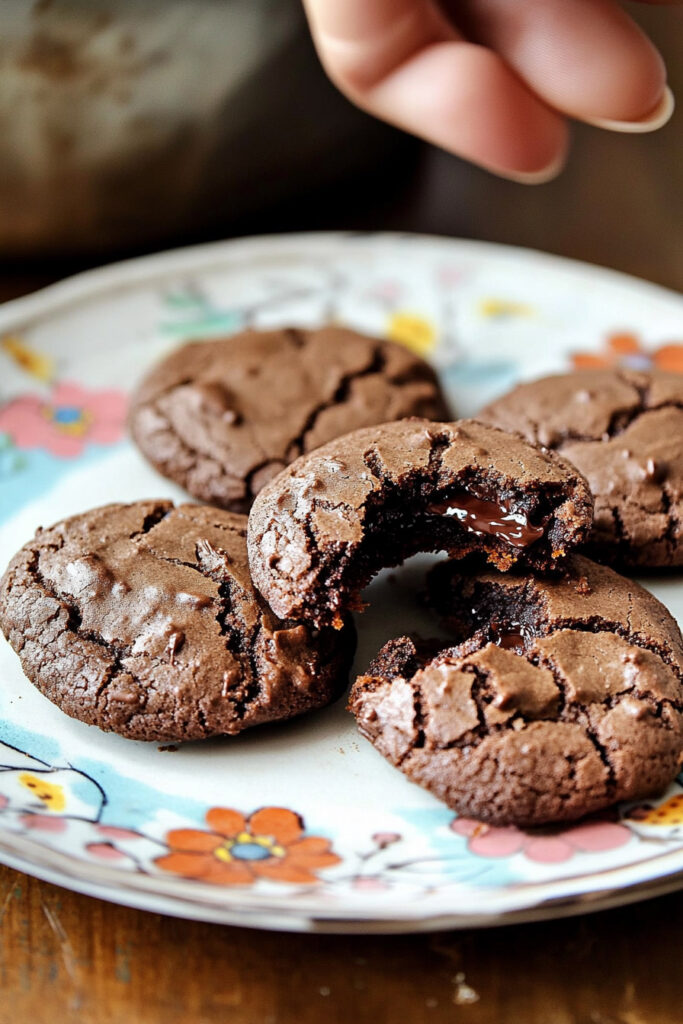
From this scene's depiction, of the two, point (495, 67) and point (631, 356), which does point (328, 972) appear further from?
point (631, 356)

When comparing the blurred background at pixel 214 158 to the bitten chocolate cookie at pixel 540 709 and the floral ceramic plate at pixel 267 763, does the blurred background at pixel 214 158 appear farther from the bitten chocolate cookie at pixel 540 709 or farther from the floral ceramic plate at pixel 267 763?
the bitten chocolate cookie at pixel 540 709

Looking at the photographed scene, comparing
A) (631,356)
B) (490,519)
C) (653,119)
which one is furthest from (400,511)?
(631,356)

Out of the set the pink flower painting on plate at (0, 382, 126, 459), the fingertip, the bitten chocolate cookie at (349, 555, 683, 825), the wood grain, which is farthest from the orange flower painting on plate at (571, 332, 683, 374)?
the wood grain

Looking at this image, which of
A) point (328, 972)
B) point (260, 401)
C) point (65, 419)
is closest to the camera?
point (328, 972)

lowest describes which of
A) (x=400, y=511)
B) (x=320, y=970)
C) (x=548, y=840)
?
(x=320, y=970)

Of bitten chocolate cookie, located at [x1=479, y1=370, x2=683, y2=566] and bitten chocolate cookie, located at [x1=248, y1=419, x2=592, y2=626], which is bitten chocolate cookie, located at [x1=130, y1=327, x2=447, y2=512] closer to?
bitten chocolate cookie, located at [x1=479, y1=370, x2=683, y2=566]

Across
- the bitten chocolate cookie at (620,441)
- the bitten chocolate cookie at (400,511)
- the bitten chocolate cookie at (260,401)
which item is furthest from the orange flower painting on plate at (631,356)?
the bitten chocolate cookie at (400,511)

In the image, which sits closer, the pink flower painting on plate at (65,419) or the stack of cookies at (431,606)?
the stack of cookies at (431,606)
